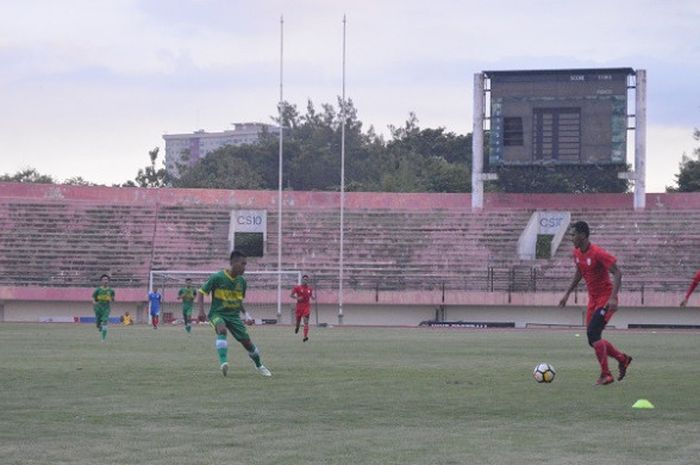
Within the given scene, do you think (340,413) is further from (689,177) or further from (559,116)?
(689,177)

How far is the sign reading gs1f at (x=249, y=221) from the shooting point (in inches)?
2616

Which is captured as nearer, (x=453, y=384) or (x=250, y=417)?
(x=250, y=417)

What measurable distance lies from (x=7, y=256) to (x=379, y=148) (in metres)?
52.4

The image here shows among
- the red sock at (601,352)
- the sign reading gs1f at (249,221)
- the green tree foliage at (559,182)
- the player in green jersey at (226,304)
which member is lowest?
the red sock at (601,352)

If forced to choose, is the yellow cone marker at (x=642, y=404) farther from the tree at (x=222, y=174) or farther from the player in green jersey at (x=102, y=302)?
the tree at (x=222, y=174)

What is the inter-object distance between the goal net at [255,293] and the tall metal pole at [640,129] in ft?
56.5

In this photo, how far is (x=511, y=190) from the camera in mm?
79625

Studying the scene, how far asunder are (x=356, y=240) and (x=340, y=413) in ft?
171

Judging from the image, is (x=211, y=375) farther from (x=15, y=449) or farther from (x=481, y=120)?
(x=481, y=120)

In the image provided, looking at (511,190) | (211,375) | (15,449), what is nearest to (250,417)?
(15,449)

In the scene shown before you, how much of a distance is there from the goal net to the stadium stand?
4.24 ft

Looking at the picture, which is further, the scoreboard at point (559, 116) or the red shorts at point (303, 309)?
the scoreboard at point (559, 116)

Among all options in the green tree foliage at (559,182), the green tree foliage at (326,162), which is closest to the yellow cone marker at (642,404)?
the green tree foliage at (559,182)

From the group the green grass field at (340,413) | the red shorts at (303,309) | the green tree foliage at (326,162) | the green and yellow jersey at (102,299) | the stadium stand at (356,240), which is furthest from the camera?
the green tree foliage at (326,162)
